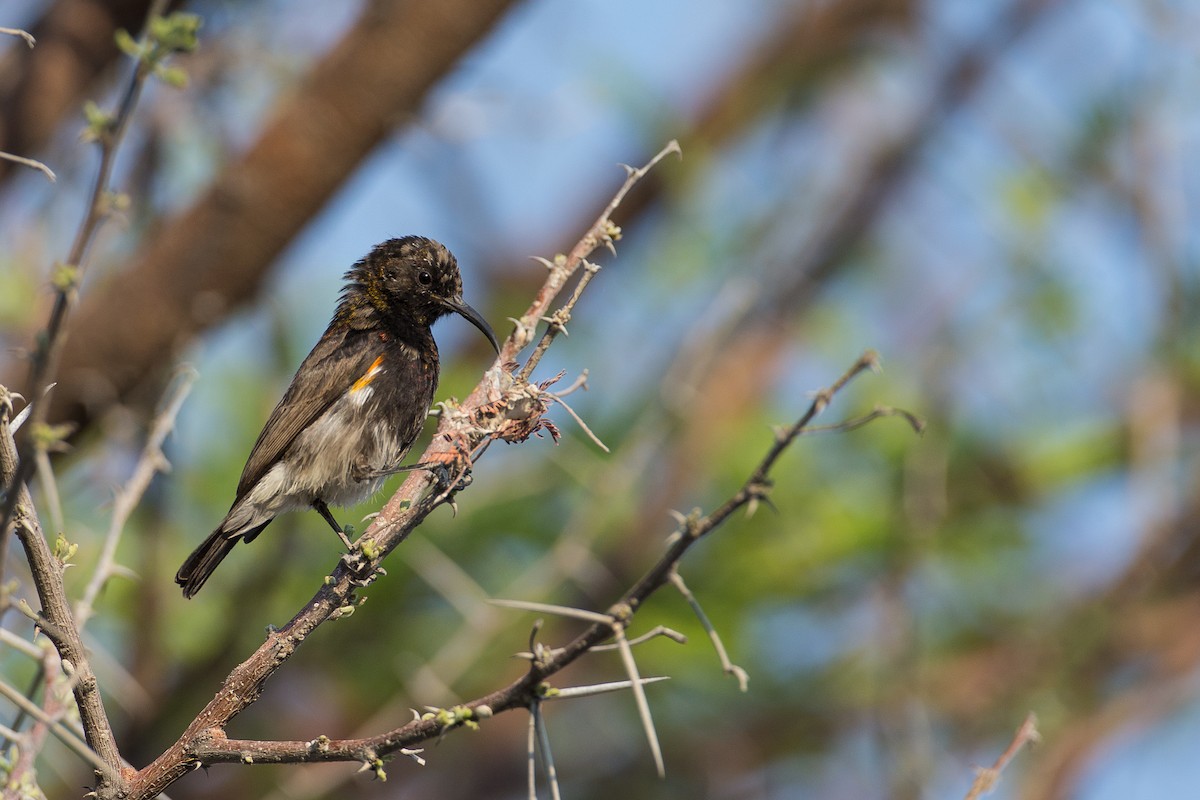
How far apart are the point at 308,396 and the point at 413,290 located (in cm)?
64

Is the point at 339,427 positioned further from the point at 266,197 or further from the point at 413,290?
the point at 266,197

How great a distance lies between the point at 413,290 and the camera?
4.95 meters

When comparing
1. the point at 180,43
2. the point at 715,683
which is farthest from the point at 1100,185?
the point at 180,43

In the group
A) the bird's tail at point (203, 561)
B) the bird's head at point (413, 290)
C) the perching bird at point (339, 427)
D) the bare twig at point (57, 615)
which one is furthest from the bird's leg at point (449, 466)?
the bird's head at point (413, 290)

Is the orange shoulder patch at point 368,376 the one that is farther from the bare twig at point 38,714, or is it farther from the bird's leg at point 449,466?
the bare twig at point 38,714

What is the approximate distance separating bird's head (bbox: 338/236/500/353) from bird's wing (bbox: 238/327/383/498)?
228mm

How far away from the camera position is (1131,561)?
7.32 m

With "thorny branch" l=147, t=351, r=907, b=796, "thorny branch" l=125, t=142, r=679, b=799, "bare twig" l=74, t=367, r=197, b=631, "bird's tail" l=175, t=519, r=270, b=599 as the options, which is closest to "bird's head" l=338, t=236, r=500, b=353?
"bird's tail" l=175, t=519, r=270, b=599

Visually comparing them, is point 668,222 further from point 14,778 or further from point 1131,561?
point 14,778

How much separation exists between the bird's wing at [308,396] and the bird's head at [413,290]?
228 mm

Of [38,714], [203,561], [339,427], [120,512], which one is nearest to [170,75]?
[38,714]

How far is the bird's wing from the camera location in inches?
178

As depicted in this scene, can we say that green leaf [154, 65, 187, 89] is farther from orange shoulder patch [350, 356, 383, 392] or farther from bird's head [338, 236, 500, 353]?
bird's head [338, 236, 500, 353]

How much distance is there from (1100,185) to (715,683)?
439cm
